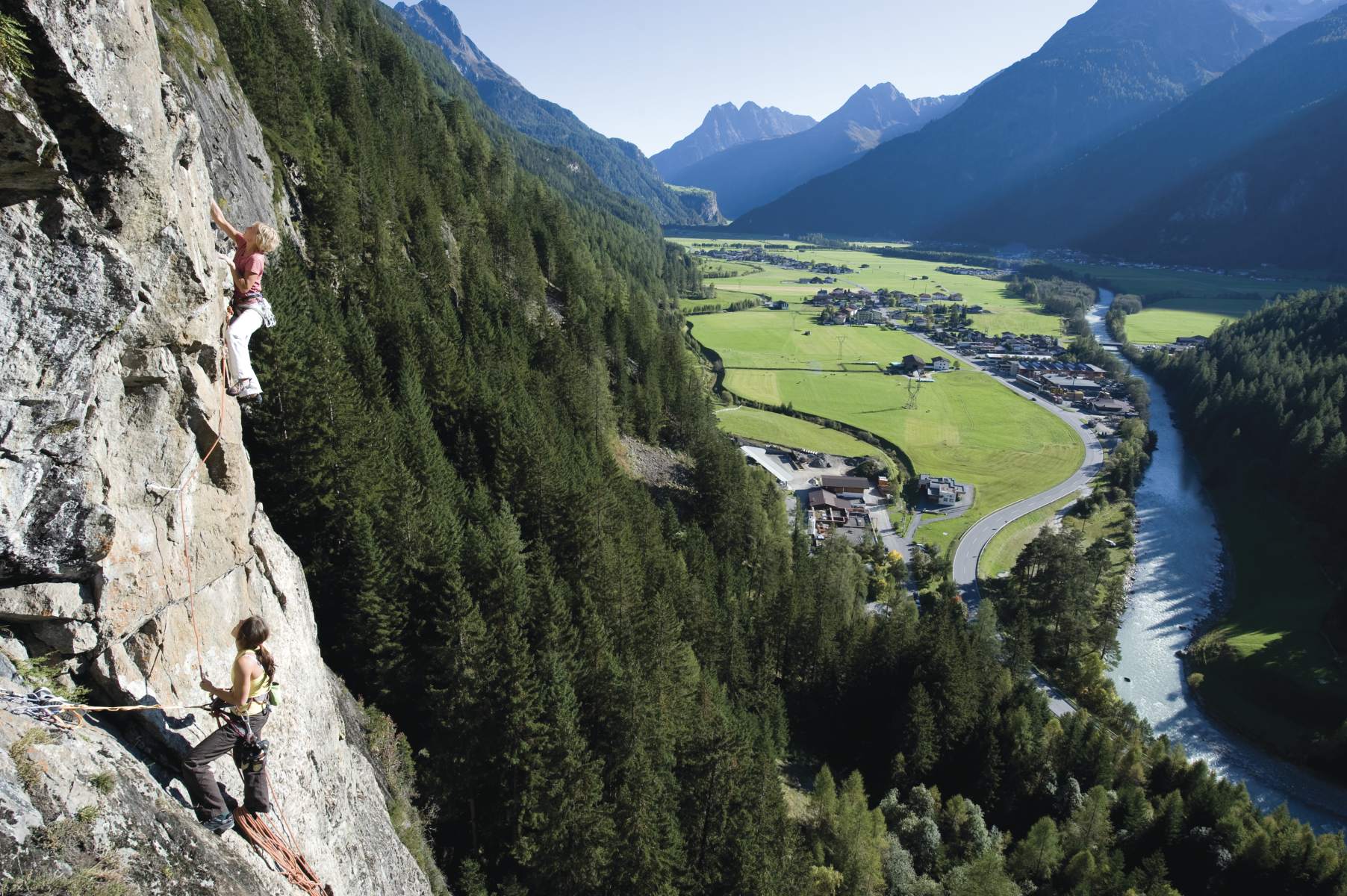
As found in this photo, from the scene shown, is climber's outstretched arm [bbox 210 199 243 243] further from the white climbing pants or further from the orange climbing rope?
the orange climbing rope

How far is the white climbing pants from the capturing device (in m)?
12.2

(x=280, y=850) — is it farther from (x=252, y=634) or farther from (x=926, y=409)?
(x=926, y=409)

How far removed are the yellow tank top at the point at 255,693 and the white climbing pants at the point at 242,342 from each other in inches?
189

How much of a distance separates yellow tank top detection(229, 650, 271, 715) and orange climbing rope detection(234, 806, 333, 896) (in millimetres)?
1691

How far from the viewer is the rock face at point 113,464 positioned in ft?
26.0

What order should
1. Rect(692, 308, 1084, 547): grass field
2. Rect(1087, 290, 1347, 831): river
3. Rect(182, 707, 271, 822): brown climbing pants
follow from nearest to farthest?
Rect(182, 707, 271, 822): brown climbing pants
Rect(1087, 290, 1347, 831): river
Rect(692, 308, 1084, 547): grass field

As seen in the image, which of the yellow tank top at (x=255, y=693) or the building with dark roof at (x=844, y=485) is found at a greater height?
the yellow tank top at (x=255, y=693)

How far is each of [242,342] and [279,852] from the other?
29.3 feet

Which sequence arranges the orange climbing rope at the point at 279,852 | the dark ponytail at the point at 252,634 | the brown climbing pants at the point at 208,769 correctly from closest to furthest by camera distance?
the brown climbing pants at the point at 208,769
the dark ponytail at the point at 252,634
the orange climbing rope at the point at 279,852

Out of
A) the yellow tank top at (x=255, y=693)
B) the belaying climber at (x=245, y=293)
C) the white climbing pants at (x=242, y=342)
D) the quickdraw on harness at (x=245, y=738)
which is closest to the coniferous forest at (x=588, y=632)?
the belaying climber at (x=245, y=293)

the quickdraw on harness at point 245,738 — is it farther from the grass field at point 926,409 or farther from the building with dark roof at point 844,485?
the building with dark roof at point 844,485

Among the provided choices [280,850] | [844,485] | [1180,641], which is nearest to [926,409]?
[844,485]

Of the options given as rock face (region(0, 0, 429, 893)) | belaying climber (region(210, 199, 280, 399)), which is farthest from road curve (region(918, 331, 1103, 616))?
rock face (region(0, 0, 429, 893))

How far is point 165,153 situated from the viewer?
10.0 m
